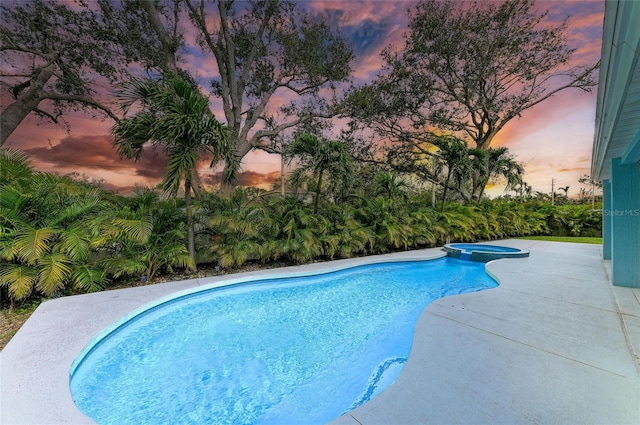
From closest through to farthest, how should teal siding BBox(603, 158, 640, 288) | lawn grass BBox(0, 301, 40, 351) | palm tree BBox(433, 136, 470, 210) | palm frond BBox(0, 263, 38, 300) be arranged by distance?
lawn grass BBox(0, 301, 40, 351)
palm frond BBox(0, 263, 38, 300)
teal siding BBox(603, 158, 640, 288)
palm tree BBox(433, 136, 470, 210)

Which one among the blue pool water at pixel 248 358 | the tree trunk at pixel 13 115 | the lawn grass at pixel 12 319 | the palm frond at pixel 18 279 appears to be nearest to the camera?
the blue pool water at pixel 248 358

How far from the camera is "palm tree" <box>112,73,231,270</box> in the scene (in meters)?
4.80

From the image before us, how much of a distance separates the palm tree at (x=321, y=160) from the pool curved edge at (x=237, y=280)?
72.0 inches

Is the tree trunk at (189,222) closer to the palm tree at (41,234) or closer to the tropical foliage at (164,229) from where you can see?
the tropical foliage at (164,229)

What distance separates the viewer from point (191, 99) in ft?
16.3

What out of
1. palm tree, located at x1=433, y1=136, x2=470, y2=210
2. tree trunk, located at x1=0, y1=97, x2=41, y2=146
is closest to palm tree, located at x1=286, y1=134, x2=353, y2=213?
palm tree, located at x1=433, y1=136, x2=470, y2=210

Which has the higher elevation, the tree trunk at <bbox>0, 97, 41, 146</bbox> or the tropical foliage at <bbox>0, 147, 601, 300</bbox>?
the tree trunk at <bbox>0, 97, 41, 146</bbox>

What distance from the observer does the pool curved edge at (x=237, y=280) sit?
2652 mm

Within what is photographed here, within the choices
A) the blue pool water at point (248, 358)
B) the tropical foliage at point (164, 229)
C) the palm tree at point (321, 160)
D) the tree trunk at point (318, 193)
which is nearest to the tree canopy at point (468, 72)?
the palm tree at point (321, 160)

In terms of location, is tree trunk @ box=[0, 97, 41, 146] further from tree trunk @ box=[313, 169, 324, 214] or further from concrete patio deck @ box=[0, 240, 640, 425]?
tree trunk @ box=[313, 169, 324, 214]

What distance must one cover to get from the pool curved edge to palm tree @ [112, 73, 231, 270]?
1926mm

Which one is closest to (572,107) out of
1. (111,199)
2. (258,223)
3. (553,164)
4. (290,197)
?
(553,164)

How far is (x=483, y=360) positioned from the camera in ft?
7.26

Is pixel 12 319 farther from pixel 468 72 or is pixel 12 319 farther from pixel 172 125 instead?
pixel 468 72
